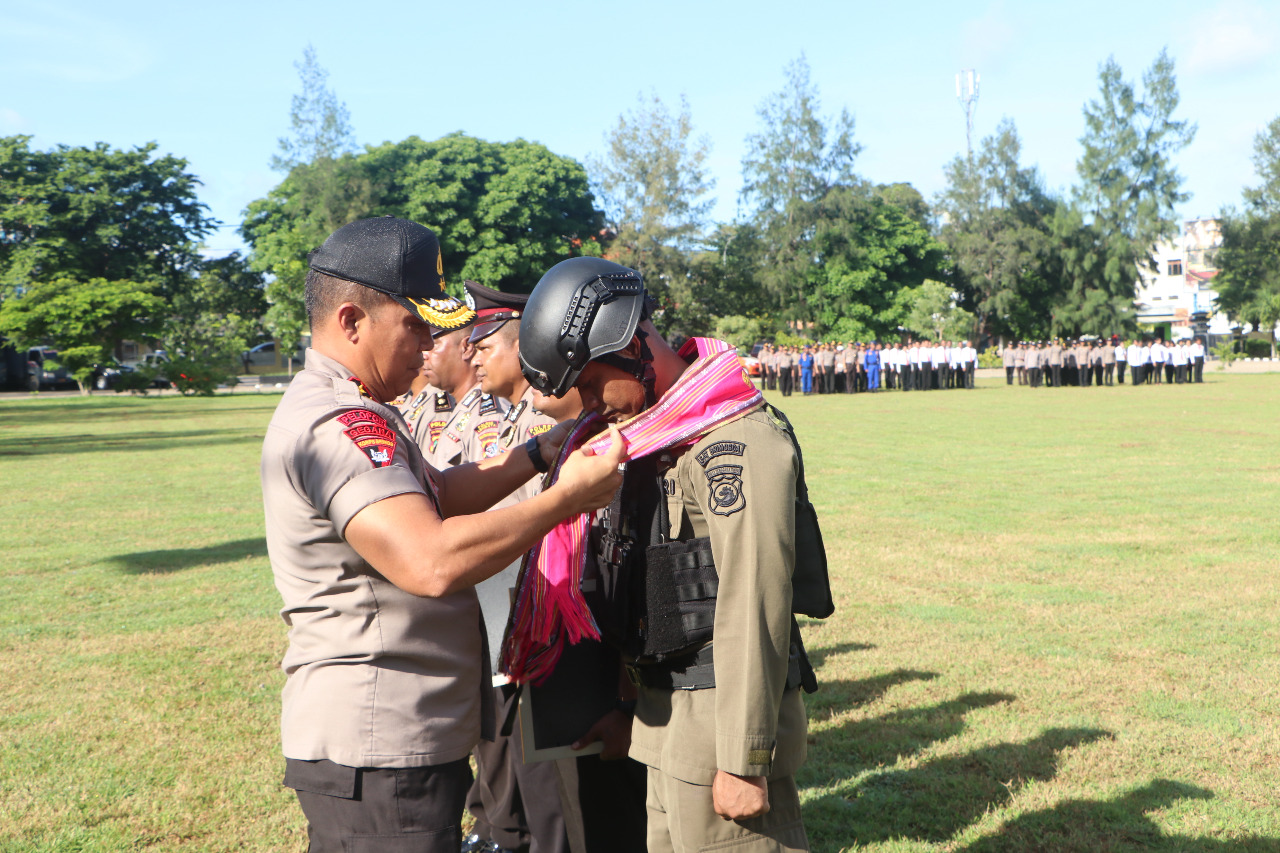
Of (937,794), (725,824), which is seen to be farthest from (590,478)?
(937,794)

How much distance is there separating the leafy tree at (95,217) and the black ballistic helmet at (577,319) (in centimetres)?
5767

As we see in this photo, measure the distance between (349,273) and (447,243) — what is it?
52920mm

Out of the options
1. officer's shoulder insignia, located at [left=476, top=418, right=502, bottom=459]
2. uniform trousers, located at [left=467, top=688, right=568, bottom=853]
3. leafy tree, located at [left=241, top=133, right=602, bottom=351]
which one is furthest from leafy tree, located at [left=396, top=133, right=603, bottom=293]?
uniform trousers, located at [left=467, top=688, right=568, bottom=853]

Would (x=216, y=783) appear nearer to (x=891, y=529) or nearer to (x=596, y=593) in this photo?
(x=596, y=593)

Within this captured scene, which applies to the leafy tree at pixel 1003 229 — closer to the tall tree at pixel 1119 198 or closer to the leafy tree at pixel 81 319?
the tall tree at pixel 1119 198

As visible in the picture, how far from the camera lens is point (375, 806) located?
7.57ft

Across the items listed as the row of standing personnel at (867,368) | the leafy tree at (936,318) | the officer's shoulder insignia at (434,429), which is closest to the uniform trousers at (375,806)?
the officer's shoulder insignia at (434,429)

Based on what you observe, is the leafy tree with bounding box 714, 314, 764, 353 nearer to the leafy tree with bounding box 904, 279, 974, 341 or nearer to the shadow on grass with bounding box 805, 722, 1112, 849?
the leafy tree with bounding box 904, 279, 974, 341

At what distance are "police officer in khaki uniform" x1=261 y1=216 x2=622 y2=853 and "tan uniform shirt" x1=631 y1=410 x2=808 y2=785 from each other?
0.97 feet

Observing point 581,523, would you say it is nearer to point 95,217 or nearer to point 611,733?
point 611,733

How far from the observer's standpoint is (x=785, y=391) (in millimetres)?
41531

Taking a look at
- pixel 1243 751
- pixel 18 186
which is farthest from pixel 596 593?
pixel 18 186

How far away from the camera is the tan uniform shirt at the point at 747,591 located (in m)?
2.44

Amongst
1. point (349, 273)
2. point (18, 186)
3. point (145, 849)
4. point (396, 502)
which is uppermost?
point (18, 186)
